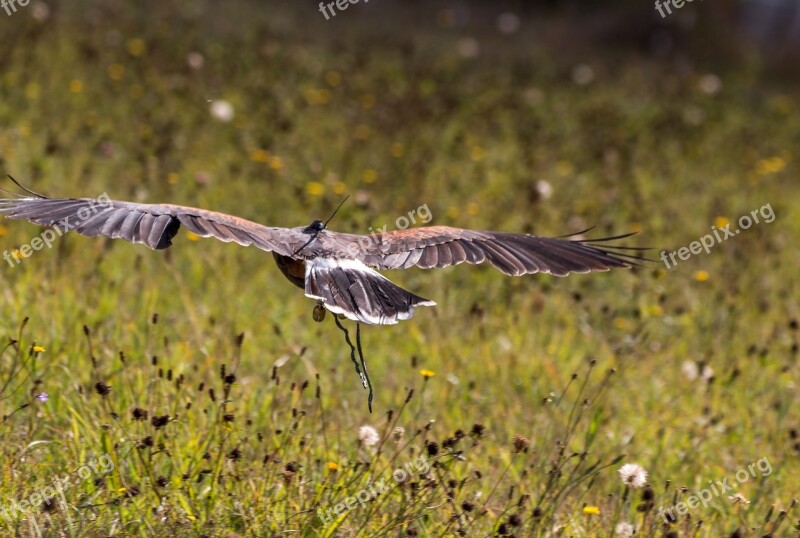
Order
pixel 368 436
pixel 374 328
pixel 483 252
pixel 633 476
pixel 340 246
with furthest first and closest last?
pixel 374 328
pixel 483 252
pixel 340 246
pixel 368 436
pixel 633 476

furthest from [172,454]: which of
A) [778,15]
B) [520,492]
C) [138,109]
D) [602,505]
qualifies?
[778,15]

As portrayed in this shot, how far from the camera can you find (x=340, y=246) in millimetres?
4348

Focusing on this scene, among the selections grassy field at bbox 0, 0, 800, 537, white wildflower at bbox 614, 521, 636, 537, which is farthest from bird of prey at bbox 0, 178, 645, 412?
white wildflower at bbox 614, 521, 636, 537

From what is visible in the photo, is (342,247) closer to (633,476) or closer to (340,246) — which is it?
(340,246)

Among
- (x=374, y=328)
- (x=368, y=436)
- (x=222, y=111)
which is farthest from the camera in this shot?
(x=222, y=111)

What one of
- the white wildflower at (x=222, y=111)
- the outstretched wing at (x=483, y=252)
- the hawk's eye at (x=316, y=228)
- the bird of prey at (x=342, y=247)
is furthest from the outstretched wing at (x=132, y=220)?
the white wildflower at (x=222, y=111)

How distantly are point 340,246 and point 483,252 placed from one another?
627 millimetres

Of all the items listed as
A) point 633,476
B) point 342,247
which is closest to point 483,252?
point 342,247

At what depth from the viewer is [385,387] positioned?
5184 millimetres

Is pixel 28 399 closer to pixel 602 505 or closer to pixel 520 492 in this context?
pixel 520 492

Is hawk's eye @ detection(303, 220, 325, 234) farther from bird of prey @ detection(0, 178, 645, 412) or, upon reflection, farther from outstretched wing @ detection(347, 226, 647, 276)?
outstretched wing @ detection(347, 226, 647, 276)

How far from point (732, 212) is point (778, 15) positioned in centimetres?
949

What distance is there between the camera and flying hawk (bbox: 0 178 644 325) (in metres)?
3.81

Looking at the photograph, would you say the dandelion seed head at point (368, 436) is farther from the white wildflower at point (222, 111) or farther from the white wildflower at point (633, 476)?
the white wildflower at point (222, 111)
